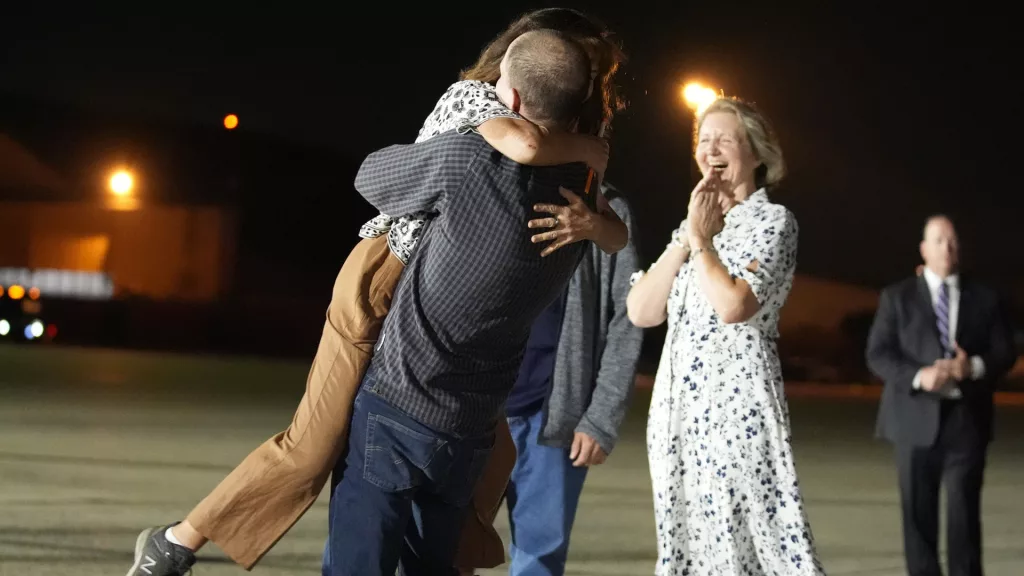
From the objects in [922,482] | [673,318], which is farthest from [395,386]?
[922,482]

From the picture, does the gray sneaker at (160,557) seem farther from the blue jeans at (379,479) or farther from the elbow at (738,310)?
the elbow at (738,310)

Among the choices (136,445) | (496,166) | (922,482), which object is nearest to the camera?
(496,166)

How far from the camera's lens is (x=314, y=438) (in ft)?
10.4

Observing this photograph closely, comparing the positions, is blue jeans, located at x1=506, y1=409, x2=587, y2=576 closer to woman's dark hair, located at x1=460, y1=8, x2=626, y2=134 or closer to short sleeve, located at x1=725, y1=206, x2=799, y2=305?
short sleeve, located at x1=725, y1=206, x2=799, y2=305

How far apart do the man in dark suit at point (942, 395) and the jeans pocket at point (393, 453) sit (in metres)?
3.82

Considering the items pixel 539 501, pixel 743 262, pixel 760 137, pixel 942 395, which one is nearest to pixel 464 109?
pixel 743 262

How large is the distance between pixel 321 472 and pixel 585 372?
1690 mm

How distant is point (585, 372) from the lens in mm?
4680

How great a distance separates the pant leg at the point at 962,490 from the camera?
20.1 ft

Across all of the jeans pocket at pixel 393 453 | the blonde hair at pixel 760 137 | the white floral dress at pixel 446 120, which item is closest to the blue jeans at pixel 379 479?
the jeans pocket at pixel 393 453

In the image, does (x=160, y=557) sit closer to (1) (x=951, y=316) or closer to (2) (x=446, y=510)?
(2) (x=446, y=510)

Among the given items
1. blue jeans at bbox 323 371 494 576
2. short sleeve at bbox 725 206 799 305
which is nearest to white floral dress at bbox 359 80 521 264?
blue jeans at bbox 323 371 494 576

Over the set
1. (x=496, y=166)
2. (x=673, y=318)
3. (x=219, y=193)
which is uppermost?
(x=496, y=166)

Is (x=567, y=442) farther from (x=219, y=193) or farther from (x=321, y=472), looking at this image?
(x=219, y=193)
